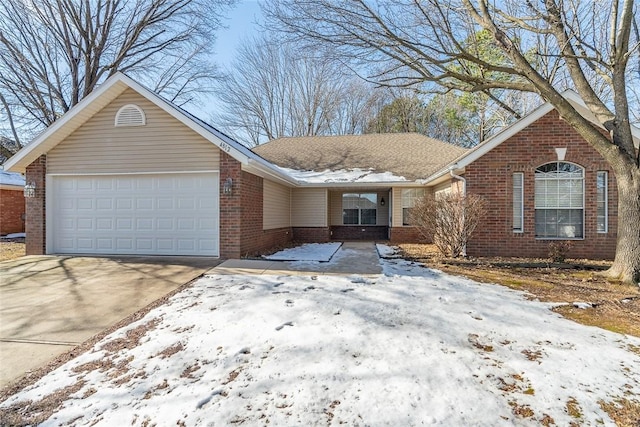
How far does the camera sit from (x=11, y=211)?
639 inches

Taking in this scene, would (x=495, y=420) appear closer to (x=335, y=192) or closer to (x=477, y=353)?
(x=477, y=353)

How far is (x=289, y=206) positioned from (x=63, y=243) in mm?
7876

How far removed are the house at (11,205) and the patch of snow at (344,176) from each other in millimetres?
13110

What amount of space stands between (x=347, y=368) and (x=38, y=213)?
10.2 meters

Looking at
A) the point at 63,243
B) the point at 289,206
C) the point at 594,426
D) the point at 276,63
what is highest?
the point at 276,63

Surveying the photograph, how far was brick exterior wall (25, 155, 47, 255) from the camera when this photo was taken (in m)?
9.33

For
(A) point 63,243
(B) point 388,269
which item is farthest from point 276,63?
(B) point 388,269

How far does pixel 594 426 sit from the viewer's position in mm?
2459

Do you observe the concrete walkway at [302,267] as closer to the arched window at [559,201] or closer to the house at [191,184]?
the house at [191,184]

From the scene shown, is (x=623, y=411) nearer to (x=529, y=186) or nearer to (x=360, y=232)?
(x=529, y=186)

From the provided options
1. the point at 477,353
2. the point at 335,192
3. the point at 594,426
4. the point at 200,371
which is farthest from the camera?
the point at 335,192

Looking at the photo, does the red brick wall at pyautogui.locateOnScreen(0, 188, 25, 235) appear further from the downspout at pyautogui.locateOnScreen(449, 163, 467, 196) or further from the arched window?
the arched window

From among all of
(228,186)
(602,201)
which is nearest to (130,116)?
(228,186)

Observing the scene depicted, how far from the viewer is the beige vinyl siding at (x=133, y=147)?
8.82m
